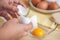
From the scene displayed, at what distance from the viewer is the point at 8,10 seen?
1.00m

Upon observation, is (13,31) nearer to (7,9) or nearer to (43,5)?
(7,9)

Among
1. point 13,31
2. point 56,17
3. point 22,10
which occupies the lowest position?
point 13,31

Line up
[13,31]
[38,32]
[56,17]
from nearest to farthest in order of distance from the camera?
[13,31] < [38,32] < [56,17]

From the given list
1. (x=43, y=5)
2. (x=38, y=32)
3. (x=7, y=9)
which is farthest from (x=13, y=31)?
(x=43, y=5)

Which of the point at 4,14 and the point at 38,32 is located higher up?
the point at 4,14

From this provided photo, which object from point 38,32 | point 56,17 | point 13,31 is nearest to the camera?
point 13,31

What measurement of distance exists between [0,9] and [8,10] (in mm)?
47

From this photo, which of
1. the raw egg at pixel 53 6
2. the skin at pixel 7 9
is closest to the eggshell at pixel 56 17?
the raw egg at pixel 53 6

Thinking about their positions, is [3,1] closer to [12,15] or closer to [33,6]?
[12,15]

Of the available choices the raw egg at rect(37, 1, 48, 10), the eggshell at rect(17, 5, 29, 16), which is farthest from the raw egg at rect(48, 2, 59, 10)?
the eggshell at rect(17, 5, 29, 16)

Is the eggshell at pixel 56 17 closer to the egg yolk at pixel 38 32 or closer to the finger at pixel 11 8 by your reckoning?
the egg yolk at pixel 38 32

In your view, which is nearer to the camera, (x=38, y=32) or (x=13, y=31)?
(x=13, y=31)

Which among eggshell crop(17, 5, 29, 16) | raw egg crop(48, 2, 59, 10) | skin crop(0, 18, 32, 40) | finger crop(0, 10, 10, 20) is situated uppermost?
raw egg crop(48, 2, 59, 10)

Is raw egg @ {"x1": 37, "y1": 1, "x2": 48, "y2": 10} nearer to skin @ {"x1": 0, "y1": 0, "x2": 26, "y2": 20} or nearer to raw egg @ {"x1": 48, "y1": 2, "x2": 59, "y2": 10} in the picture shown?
raw egg @ {"x1": 48, "y1": 2, "x2": 59, "y2": 10}
